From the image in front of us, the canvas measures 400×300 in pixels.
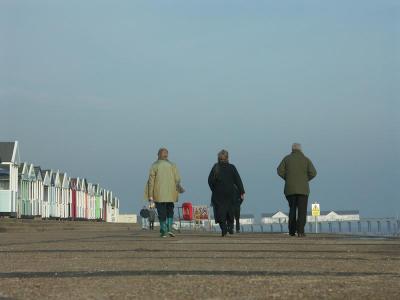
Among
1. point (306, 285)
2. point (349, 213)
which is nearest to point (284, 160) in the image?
point (306, 285)

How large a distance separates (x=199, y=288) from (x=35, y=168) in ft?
197

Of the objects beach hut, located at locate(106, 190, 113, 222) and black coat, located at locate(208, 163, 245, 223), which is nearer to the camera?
black coat, located at locate(208, 163, 245, 223)

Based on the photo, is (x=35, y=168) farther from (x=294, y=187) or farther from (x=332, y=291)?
(x=332, y=291)

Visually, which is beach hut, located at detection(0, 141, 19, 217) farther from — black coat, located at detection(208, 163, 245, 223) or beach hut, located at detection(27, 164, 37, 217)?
black coat, located at detection(208, 163, 245, 223)

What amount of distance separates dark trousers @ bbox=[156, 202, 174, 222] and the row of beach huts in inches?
1410

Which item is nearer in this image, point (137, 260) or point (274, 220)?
point (137, 260)

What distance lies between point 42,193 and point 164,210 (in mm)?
48075

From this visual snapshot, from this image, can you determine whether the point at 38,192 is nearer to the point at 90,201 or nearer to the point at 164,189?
the point at 90,201

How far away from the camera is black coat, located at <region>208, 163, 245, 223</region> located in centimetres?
1927

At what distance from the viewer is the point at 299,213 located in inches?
744

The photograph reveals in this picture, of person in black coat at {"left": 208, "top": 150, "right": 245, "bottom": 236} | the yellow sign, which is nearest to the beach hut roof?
the yellow sign

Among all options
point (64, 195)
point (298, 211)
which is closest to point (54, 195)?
point (64, 195)

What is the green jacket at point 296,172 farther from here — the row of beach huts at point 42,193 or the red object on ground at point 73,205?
the red object on ground at point 73,205

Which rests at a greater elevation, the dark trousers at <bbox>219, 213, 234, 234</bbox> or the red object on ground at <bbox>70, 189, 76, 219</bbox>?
the red object on ground at <bbox>70, 189, 76, 219</bbox>
